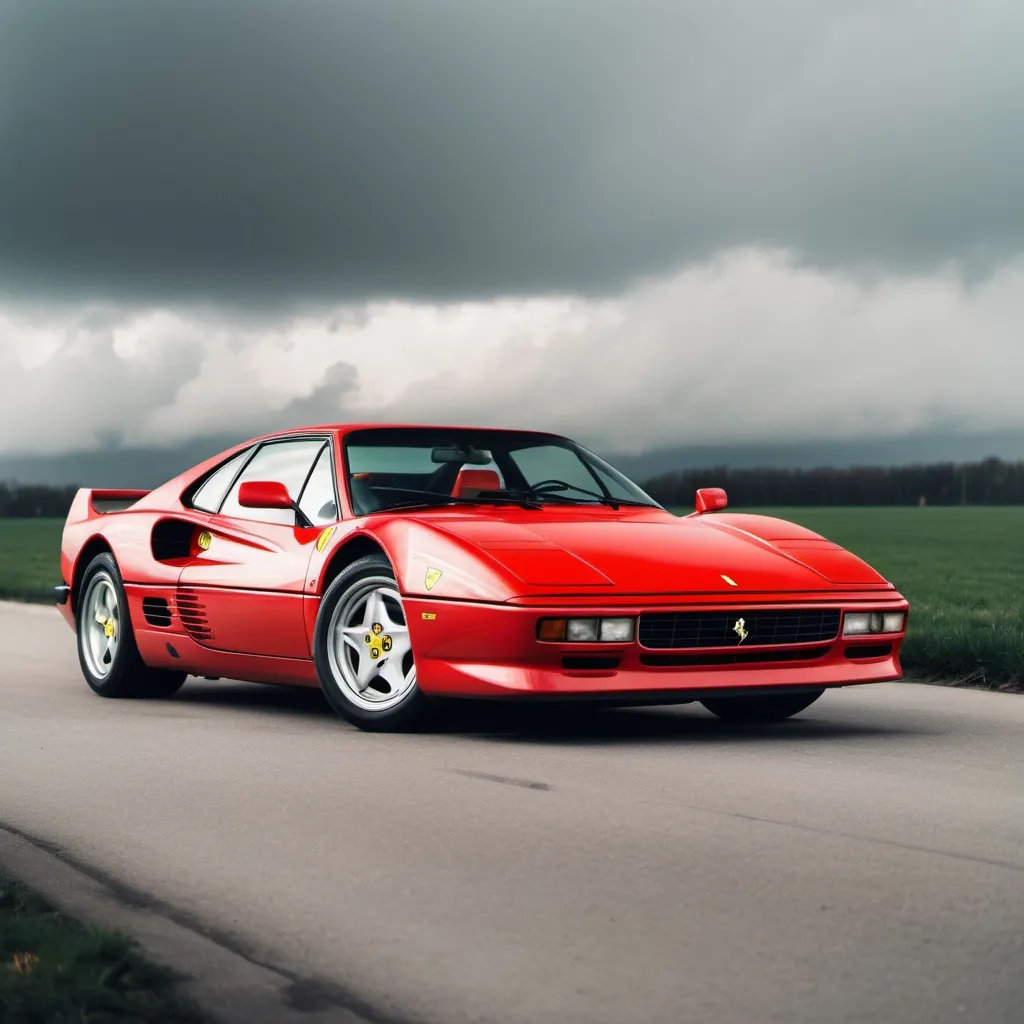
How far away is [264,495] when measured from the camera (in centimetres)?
660

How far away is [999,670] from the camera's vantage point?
27.6 ft

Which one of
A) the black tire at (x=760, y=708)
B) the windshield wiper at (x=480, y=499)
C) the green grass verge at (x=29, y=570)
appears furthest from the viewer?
the green grass verge at (x=29, y=570)

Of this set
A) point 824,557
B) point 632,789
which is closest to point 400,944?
point 632,789

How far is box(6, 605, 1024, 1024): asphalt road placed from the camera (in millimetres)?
2877

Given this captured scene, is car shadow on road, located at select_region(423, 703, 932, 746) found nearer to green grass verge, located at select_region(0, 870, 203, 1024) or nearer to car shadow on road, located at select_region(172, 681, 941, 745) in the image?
car shadow on road, located at select_region(172, 681, 941, 745)

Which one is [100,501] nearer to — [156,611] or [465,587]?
[156,611]

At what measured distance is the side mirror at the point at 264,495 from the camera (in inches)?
259

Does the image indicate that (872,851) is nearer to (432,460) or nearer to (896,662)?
(896,662)

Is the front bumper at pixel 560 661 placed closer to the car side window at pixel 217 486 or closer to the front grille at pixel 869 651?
the front grille at pixel 869 651

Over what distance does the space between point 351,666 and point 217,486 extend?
5.99 ft

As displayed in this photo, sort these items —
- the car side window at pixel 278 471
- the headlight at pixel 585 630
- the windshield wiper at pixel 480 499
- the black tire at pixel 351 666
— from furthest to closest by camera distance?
the car side window at pixel 278 471, the windshield wiper at pixel 480 499, the black tire at pixel 351 666, the headlight at pixel 585 630

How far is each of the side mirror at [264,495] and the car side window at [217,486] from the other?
39.8 inches

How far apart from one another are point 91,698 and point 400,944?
5.07 meters

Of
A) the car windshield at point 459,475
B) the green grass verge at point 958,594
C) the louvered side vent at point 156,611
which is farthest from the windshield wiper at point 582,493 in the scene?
the green grass verge at point 958,594
